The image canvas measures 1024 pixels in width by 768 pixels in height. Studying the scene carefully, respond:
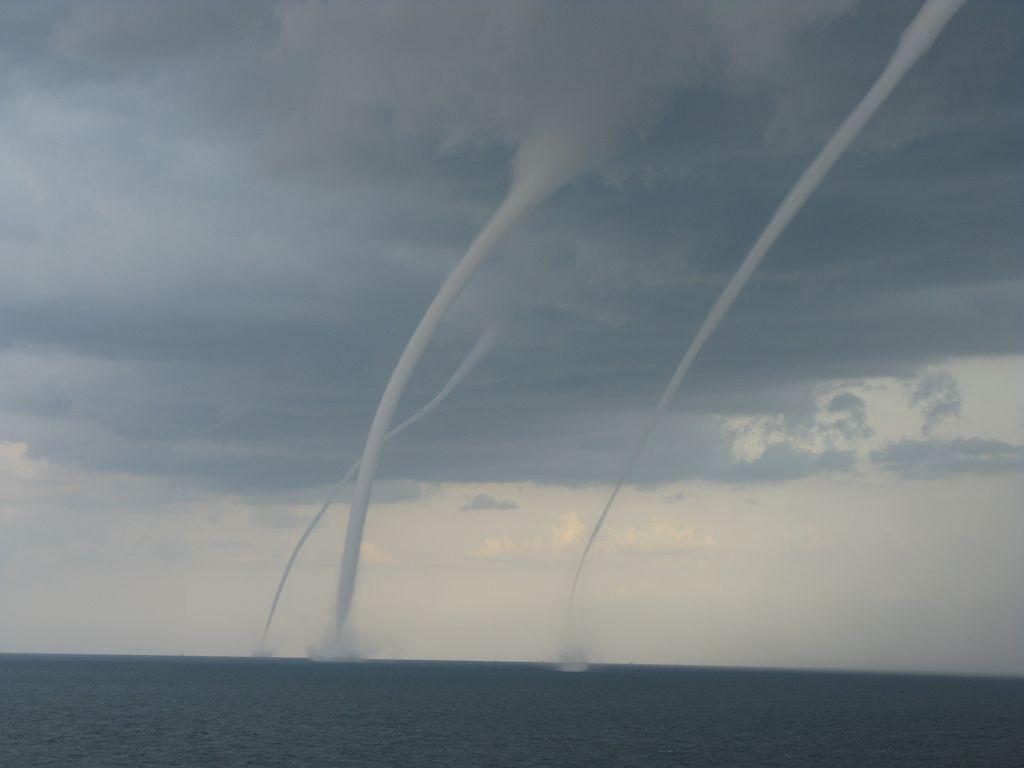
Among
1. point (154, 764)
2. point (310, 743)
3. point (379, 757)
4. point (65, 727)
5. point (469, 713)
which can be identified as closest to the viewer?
point (154, 764)

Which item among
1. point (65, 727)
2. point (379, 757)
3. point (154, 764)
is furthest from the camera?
point (65, 727)

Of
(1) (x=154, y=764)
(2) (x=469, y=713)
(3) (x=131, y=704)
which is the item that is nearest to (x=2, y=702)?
(3) (x=131, y=704)

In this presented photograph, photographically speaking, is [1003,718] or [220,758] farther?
[1003,718]

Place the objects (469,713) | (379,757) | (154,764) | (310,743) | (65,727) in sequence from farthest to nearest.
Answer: (469,713) < (65,727) < (310,743) < (379,757) < (154,764)

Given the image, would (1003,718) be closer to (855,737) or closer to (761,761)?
(855,737)

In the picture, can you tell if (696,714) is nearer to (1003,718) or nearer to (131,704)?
(1003,718)

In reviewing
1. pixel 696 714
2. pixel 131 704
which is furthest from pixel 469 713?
pixel 131 704

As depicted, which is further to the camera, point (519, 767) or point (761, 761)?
point (761, 761)

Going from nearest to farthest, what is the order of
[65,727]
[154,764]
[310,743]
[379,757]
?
[154,764], [379,757], [310,743], [65,727]
